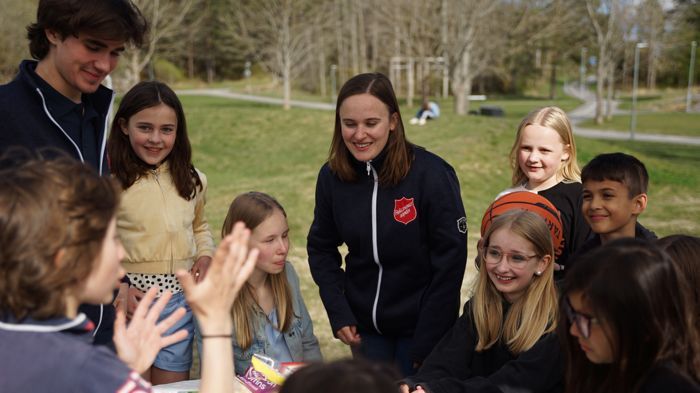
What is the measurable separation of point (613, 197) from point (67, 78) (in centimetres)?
245

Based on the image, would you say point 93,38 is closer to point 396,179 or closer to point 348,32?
point 396,179

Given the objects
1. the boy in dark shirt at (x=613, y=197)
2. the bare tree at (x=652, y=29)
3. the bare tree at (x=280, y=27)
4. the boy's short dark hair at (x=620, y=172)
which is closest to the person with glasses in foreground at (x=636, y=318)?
the boy in dark shirt at (x=613, y=197)

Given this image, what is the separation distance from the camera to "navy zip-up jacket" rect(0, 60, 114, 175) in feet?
7.66

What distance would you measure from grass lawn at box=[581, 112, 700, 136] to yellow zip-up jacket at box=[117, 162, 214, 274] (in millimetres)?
25657

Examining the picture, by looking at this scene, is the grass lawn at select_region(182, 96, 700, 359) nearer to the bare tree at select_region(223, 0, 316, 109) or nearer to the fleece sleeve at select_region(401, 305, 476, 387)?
the fleece sleeve at select_region(401, 305, 476, 387)

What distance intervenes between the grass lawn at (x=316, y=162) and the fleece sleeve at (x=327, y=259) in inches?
87.1

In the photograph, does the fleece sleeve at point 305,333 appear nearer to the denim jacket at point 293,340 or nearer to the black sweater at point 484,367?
the denim jacket at point 293,340

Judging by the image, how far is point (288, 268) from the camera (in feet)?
Answer: 11.0

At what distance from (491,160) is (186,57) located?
4821 centimetres

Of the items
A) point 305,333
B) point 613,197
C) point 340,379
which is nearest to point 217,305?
point 340,379

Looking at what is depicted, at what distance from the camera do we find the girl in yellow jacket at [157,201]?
3076mm

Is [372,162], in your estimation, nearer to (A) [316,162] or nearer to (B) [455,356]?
(B) [455,356]

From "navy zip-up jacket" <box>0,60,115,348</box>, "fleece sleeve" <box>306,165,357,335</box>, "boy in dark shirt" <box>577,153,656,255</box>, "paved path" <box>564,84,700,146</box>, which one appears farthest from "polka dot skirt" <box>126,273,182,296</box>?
"paved path" <box>564,84,700,146</box>

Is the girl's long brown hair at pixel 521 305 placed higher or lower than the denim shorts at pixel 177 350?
higher
